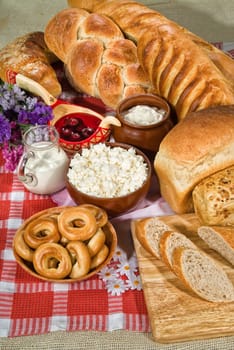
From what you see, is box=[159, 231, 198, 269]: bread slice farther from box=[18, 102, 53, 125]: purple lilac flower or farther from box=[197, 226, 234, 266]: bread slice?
box=[18, 102, 53, 125]: purple lilac flower

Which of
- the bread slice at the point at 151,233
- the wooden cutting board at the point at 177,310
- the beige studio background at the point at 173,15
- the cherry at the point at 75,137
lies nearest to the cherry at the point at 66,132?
the cherry at the point at 75,137

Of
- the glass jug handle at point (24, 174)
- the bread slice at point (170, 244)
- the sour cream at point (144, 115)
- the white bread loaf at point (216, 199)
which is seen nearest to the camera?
the bread slice at point (170, 244)

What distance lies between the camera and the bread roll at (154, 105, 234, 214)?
64.6 inches

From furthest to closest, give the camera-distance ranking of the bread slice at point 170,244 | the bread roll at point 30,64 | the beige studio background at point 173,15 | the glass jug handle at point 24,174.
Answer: the beige studio background at point 173,15, the bread roll at point 30,64, the glass jug handle at point 24,174, the bread slice at point 170,244

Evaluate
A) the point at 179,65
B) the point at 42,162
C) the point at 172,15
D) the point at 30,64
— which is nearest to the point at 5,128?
the point at 42,162

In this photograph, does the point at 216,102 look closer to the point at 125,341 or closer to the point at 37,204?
the point at 37,204

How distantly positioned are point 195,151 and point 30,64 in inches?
35.0

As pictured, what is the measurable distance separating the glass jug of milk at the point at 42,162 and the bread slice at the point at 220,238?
0.51 m

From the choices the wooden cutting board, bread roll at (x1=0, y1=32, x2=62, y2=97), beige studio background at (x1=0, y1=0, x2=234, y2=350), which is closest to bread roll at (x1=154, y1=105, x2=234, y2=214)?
the wooden cutting board

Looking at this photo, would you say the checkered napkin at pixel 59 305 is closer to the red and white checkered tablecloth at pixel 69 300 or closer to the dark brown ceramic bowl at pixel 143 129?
the red and white checkered tablecloth at pixel 69 300

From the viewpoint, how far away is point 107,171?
5.55 feet

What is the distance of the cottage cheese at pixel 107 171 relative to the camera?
1.68 m

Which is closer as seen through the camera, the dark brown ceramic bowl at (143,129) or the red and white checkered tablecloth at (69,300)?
the red and white checkered tablecloth at (69,300)

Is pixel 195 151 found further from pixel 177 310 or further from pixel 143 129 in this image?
pixel 177 310
